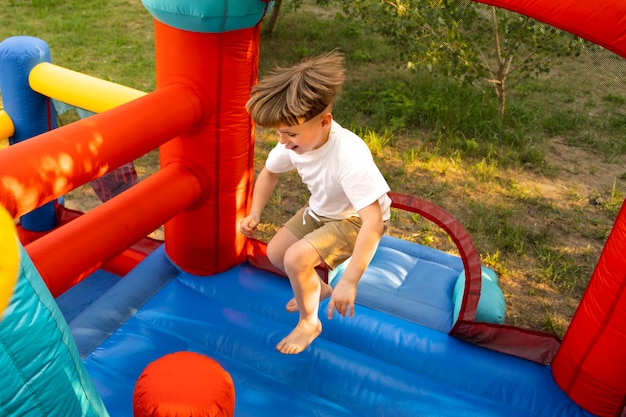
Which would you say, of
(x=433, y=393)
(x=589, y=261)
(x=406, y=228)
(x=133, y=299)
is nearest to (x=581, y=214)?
(x=589, y=261)

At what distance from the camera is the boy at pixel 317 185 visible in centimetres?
206

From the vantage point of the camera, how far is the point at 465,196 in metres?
4.61

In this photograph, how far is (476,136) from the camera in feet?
17.3

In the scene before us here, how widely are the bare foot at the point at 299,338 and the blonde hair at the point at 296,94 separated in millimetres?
867

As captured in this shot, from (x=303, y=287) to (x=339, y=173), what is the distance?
18.5 inches

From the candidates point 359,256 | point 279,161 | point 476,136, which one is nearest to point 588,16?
point 359,256

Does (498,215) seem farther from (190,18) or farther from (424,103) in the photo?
(190,18)

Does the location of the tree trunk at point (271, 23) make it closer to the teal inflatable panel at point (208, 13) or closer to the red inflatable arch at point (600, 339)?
the teal inflatable panel at point (208, 13)

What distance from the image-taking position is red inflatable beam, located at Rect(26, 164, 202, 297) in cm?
244

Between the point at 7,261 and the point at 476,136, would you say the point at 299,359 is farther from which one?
the point at 476,136

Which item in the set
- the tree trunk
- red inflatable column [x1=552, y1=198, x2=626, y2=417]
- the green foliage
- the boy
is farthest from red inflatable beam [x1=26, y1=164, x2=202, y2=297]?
the tree trunk

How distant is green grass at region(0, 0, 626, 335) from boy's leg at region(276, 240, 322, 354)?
4.98ft

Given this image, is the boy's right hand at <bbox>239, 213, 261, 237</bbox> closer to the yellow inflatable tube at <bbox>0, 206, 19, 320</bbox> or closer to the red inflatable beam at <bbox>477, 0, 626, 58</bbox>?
the red inflatable beam at <bbox>477, 0, 626, 58</bbox>

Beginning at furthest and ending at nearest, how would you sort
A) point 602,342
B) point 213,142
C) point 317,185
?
point 213,142
point 602,342
point 317,185
